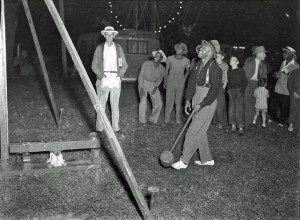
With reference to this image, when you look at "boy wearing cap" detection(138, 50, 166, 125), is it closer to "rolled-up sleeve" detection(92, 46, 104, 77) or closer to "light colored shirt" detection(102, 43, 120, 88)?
"light colored shirt" detection(102, 43, 120, 88)

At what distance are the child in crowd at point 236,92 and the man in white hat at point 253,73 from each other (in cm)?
62

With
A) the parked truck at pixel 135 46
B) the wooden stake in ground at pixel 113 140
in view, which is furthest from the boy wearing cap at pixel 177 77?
the parked truck at pixel 135 46

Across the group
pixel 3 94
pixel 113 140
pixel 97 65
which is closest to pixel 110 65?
pixel 97 65

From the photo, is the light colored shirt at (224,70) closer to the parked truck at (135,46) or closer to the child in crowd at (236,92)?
the child in crowd at (236,92)

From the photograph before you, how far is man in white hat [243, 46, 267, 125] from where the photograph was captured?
383 inches

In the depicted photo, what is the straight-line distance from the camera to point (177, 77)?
32.3 feet

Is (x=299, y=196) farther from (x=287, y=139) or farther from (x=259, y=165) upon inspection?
(x=287, y=139)

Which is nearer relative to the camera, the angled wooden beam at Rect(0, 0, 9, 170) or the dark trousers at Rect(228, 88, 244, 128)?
the angled wooden beam at Rect(0, 0, 9, 170)

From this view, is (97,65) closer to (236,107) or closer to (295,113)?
(236,107)

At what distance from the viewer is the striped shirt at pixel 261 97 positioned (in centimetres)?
995

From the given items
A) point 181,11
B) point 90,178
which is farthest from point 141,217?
point 181,11

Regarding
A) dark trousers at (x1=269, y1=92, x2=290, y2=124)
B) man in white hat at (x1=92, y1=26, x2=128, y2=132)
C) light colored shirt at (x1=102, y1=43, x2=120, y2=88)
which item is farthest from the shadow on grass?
dark trousers at (x1=269, y1=92, x2=290, y2=124)

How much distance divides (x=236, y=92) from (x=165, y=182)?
434 cm

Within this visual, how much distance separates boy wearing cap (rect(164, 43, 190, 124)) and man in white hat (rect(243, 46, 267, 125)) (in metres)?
1.67
